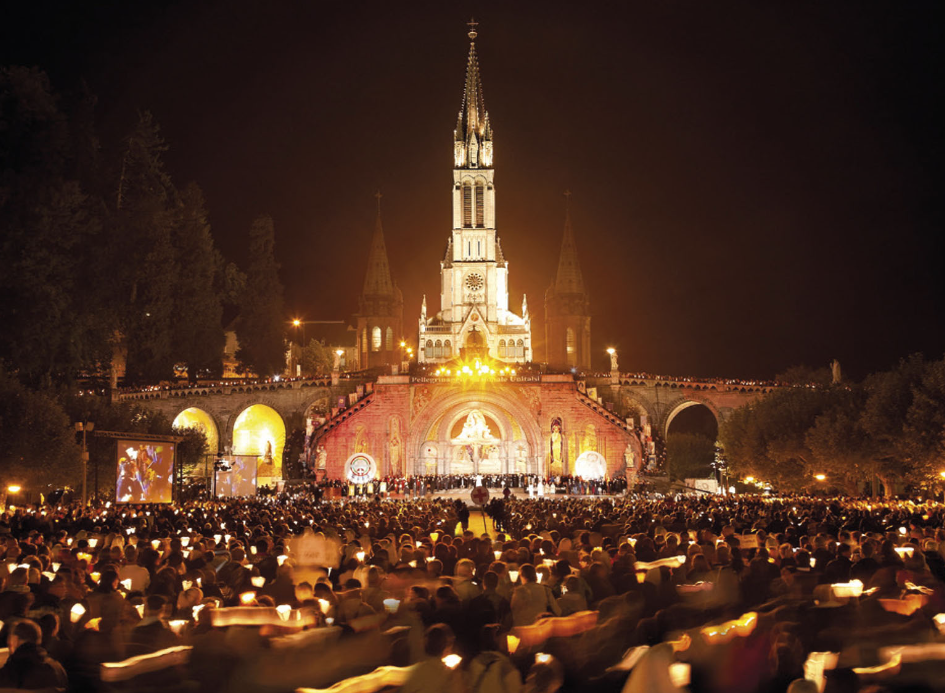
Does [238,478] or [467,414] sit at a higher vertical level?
[467,414]

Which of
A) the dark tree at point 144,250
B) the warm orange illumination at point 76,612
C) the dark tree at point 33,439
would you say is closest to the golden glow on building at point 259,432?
the dark tree at point 144,250

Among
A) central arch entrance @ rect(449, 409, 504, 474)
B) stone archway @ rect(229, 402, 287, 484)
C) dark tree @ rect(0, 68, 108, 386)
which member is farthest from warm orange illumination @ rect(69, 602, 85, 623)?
stone archway @ rect(229, 402, 287, 484)

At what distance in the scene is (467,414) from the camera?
58438 mm

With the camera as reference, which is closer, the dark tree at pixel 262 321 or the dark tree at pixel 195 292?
the dark tree at pixel 195 292

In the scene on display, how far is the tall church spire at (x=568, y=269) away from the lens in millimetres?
89250

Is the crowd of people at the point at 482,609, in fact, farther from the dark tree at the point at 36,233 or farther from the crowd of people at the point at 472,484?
the crowd of people at the point at 472,484

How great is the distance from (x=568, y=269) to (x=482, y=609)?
269 ft

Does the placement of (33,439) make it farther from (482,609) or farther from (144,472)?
(482,609)

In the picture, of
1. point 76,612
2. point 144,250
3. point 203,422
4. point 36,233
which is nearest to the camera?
point 76,612

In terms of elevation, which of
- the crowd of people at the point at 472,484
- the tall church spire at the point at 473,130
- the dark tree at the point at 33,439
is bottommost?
the crowd of people at the point at 472,484

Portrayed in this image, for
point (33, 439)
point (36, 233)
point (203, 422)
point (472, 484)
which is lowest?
point (472, 484)

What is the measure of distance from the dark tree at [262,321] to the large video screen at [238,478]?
30.1 metres

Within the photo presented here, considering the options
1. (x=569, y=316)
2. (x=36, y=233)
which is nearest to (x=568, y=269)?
(x=569, y=316)

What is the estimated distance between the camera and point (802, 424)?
1732 inches
